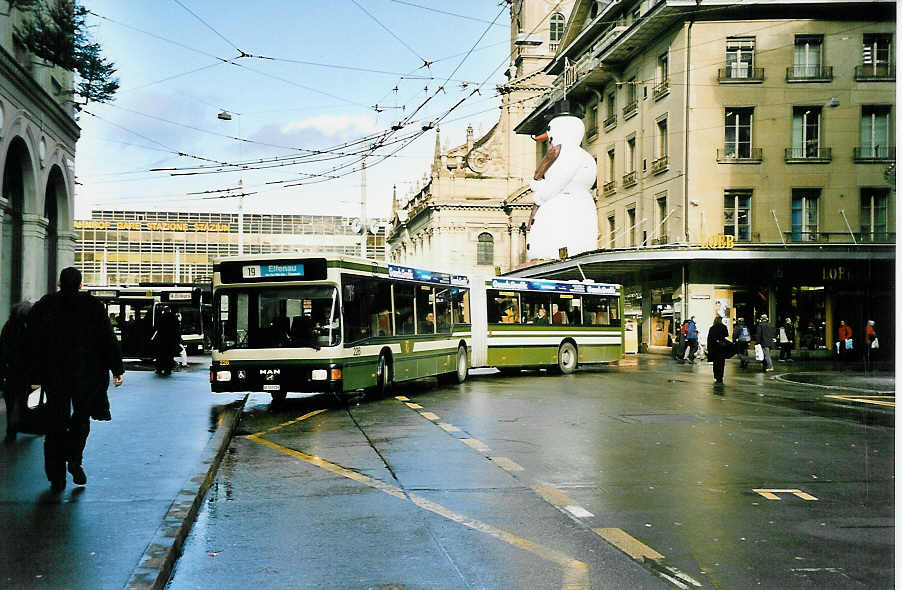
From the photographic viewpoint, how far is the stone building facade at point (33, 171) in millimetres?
7078

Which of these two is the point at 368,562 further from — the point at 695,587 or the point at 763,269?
the point at 763,269

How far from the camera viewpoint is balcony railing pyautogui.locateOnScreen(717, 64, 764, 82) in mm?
39406

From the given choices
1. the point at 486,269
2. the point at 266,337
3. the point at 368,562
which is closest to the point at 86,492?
the point at 368,562

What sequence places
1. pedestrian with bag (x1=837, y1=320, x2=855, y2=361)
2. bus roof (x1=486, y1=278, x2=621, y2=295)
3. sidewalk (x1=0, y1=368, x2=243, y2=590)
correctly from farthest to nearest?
1. pedestrian with bag (x1=837, y1=320, x2=855, y2=361)
2. bus roof (x1=486, y1=278, x2=621, y2=295)
3. sidewalk (x1=0, y1=368, x2=243, y2=590)

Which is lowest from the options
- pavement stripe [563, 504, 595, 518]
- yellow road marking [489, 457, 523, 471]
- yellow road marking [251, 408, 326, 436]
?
yellow road marking [251, 408, 326, 436]

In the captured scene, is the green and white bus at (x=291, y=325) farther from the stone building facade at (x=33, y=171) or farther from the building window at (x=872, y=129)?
the building window at (x=872, y=129)

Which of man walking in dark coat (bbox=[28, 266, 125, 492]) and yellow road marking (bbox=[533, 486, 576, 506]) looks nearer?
man walking in dark coat (bbox=[28, 266, 125, 492])

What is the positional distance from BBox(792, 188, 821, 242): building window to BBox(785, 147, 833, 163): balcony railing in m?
1.28

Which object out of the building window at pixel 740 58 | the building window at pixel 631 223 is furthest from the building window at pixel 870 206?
the building window at pixel 631 223

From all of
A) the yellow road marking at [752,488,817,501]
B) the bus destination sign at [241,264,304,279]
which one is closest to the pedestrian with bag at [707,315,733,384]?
the bus destination sign at [241,264,304,279]

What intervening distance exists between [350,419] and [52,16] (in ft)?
29.0

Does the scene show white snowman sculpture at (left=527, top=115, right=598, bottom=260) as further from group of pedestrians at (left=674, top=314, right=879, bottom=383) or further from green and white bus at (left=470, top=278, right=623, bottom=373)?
green and white bus at (left=470, top=278, right=623, bottom=373)

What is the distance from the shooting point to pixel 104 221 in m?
30.2

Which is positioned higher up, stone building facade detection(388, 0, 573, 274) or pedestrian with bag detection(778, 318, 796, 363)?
stone building facade detection(388, 0, 573, 274)
